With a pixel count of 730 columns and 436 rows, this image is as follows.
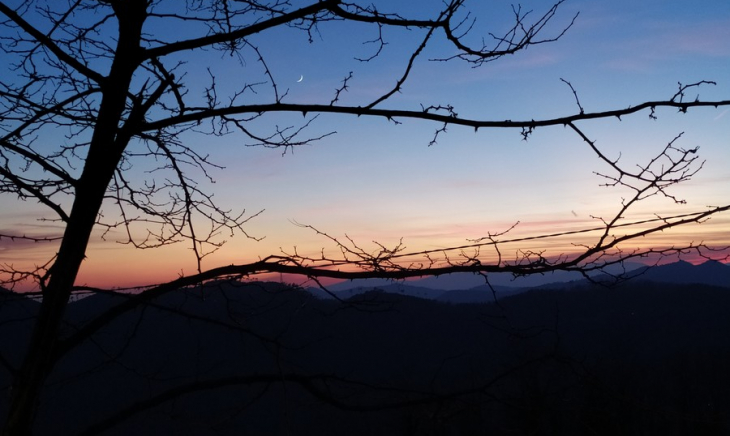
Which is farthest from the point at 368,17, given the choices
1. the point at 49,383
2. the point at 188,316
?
the point at 49,383

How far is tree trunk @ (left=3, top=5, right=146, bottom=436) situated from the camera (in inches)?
110

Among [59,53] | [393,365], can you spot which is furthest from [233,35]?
[393,365]

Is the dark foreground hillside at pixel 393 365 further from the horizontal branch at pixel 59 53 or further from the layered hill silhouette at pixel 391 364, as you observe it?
the horizontal branch at pixel 59 53

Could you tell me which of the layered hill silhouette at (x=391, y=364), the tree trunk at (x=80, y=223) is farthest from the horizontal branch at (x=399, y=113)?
the layered hill silhouette at (x=391, y=364)

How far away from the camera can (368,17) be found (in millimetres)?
2988

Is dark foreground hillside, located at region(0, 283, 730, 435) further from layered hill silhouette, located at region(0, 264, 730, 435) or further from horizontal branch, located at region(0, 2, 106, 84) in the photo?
horizontal branch, located at region(0, 2, 106, 84)

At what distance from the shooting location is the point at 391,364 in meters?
92.9

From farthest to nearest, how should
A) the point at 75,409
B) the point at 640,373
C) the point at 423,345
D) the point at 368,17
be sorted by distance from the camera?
the point at 423,345 → the point at 75,409 → the point at 640,373 → the point at 368,17

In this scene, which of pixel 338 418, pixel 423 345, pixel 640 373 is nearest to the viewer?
pixel 640 373

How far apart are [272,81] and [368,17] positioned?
0.66m

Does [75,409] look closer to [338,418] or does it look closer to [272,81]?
[338,418]

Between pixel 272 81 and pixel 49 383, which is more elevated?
pixel 272 81

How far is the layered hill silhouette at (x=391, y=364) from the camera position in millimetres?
3305

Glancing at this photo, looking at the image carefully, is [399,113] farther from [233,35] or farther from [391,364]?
[391,364]
